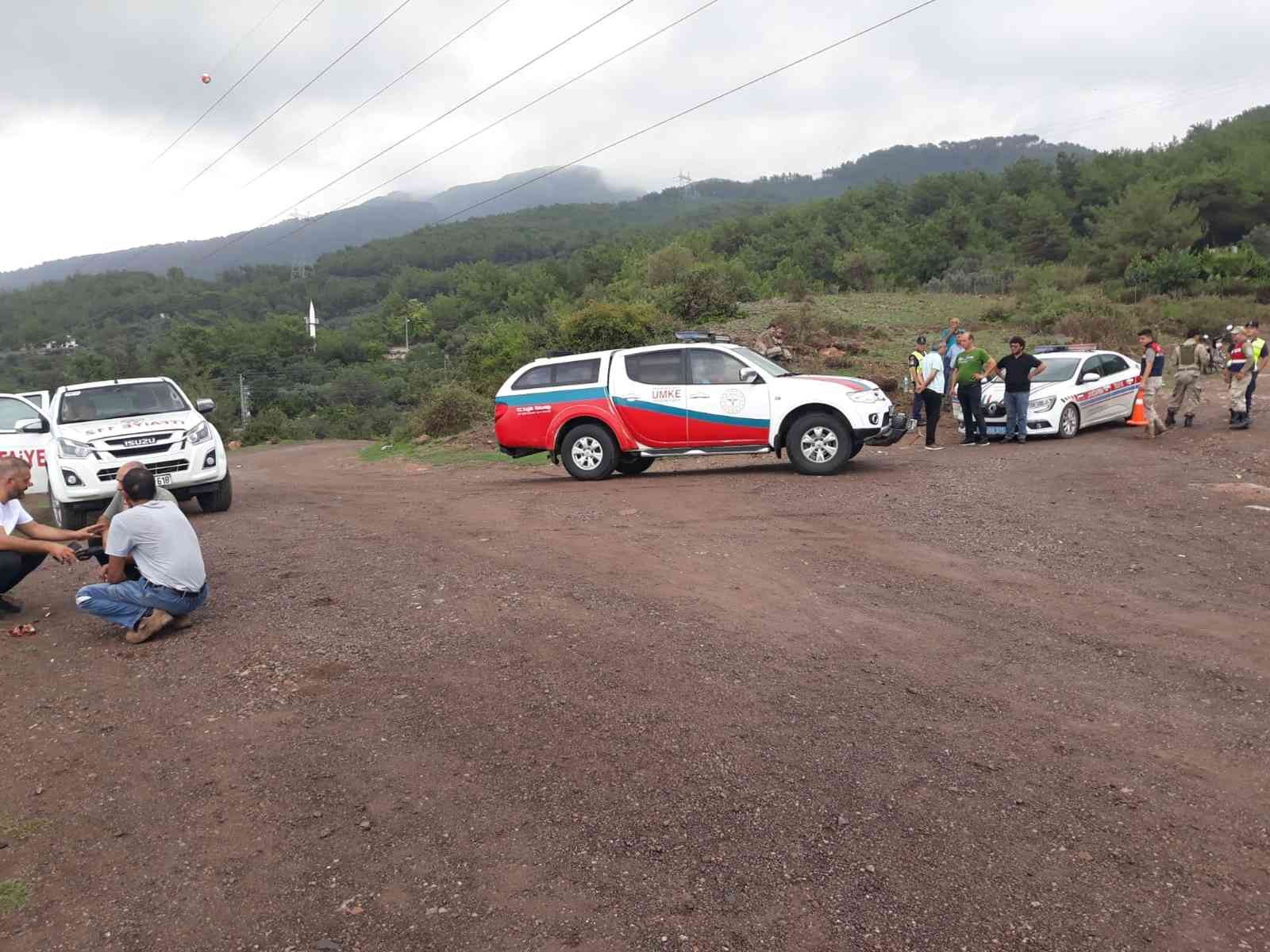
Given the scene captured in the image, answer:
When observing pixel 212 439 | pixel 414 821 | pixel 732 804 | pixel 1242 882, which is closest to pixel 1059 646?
pixel 1242 882

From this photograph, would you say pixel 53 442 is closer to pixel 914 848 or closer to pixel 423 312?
pixel 914 848

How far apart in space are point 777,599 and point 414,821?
365 cm

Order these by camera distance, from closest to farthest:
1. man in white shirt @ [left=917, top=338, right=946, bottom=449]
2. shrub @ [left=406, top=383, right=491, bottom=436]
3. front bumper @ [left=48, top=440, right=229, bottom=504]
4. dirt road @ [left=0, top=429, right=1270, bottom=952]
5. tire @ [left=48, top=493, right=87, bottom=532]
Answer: dirt road @ [left=0, top=429, right=1270, bottom=952]
front bumper @ [left=48, top=440, right=229, bottom=504]
tire @ [left=48, top=493, right=87, bottom=532]
man in white shirt @ [left=917, top=338, right=946, bottom=449]
shrub @ [left=406, top=383, right=491, bottom=436]

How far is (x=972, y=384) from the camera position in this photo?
617 inches

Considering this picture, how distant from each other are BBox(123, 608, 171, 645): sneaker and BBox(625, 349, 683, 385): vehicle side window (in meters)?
7.94

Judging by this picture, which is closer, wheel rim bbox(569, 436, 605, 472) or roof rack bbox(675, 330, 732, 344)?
roof rack bbox(675, 330, 732, 344)

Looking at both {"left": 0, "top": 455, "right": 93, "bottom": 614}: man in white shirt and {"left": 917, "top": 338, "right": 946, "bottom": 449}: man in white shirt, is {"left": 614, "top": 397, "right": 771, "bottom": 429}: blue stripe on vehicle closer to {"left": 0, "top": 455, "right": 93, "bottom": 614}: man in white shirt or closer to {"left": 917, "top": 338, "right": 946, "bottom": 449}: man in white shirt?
{"left": 917, "top": 338, "right": 946, "bottom": 449}: man in white shirt

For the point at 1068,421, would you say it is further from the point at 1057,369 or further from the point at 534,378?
the point at 534,378

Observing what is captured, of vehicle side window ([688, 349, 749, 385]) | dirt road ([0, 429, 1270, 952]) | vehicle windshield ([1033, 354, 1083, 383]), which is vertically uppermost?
vehicle side window ([688, 349, 749, 385])

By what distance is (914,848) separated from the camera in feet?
11.9

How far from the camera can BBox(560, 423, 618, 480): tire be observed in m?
13.6

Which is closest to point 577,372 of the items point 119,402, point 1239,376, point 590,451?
point 590,451

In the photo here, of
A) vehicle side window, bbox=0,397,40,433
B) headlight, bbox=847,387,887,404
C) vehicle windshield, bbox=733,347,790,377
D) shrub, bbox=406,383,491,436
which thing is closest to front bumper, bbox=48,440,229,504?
vehicle side window, bbox=0,397,40,433

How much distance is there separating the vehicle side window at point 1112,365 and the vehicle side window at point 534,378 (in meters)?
10.1
